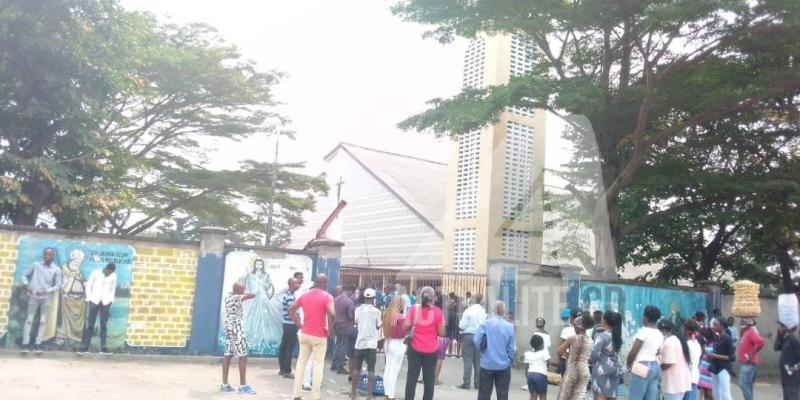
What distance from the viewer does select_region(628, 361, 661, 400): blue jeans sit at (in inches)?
260

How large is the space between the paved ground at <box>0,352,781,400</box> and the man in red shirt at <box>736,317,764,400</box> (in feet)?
9.96

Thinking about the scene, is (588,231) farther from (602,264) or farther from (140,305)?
(140,305)

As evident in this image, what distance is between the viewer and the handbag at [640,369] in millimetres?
6523

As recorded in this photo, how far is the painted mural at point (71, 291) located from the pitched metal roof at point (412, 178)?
22.4 m

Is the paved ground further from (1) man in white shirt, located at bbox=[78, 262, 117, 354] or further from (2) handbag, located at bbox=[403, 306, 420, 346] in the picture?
(2) handbag, located at bbox=[403, 306, 420, 346]

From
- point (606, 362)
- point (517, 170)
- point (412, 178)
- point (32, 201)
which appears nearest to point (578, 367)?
point (606, 362)

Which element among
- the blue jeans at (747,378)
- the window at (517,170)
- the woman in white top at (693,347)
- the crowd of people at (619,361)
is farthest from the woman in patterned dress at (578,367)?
the window at (517,170)

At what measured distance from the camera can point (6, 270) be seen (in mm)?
10391

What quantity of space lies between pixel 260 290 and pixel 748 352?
8.32m

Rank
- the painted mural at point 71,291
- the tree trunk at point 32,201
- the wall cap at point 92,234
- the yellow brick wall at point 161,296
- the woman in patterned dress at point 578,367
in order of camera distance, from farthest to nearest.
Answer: the tree trunk at point 32,201
the yellow brick wall at point 161,296
the wall cap at point 92,234
the painted mural at point 71,291
the woman in patterned dress at point 578,367

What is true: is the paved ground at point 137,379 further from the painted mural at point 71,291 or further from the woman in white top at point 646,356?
the woman in white top at point 646,356

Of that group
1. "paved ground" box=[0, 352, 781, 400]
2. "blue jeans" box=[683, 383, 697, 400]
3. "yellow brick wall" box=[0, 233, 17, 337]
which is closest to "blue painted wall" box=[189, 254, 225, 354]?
"paved ground" box=[0, 352, 781, 400]

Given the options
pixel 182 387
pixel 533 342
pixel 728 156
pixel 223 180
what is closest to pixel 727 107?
pixel 728 156

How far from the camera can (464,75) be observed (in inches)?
947
